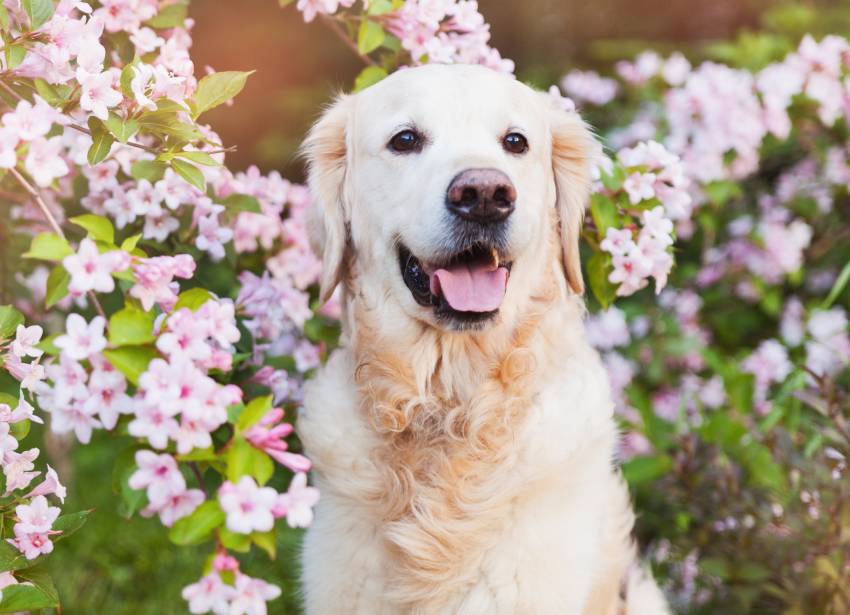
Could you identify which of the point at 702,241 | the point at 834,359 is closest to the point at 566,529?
the point at 834,359

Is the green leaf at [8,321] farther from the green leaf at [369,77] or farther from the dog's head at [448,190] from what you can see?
the green leaf at [369,77]

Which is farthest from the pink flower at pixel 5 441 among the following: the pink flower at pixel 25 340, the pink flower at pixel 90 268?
the pink flower at pixel 90 268

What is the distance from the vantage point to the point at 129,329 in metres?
1.61

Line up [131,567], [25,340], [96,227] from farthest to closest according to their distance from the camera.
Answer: [131,567]
[25,340]
[96,227]

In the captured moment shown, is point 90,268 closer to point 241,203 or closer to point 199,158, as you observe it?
point 199,158

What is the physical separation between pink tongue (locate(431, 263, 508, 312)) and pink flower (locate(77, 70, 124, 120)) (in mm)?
902

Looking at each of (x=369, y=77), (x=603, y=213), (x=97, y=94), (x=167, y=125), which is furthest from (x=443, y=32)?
(x=97, y=94)

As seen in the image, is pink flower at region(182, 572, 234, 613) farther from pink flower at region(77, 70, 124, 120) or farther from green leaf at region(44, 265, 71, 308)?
pink flower at region(77, 70, 124, 120)

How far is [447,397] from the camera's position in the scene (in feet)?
8.13

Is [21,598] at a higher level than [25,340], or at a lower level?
lower

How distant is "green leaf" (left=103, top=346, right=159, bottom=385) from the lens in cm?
158

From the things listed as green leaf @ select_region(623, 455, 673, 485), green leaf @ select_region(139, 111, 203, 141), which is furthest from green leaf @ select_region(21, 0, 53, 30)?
green leaf @ select_region(623, 455, 673, 485)

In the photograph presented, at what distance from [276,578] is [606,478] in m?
1.86

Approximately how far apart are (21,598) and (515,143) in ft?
5.24
